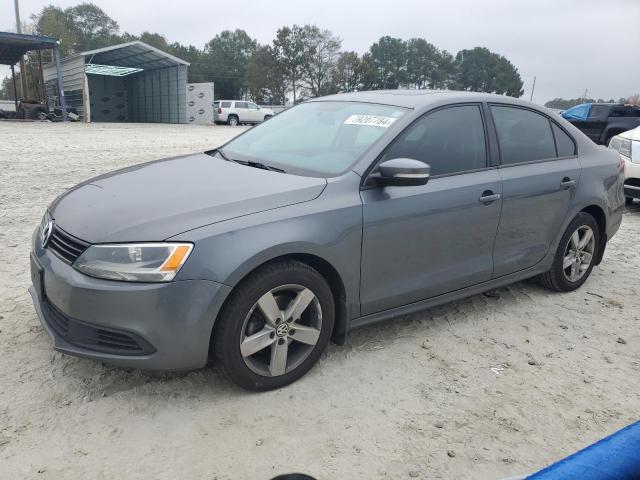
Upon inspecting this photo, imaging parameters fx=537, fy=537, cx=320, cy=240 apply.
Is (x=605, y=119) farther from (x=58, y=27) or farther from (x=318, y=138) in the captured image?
(x=58, y=27)

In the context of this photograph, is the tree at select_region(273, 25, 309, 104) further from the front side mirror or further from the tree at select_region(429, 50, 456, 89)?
the front side mirror

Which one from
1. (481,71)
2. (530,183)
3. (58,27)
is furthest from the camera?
(481,71)

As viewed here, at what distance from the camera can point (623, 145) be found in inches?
296

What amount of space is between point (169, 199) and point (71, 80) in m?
34.1

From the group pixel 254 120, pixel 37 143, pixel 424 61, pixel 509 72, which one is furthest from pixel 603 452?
pixel 509 72

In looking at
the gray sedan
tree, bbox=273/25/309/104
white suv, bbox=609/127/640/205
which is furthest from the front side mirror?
tree, bbox=273/25/309/104

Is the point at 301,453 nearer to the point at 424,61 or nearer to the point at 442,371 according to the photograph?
the point at 442,371

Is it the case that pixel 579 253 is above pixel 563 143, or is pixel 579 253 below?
below

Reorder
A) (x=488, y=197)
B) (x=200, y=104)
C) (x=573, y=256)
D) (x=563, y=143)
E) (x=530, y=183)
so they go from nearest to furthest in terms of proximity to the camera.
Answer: (x=488, y=197)
(x=530, y=183)
(x=563, y=143)
(x=573, y=256)
(x=200, y=104)

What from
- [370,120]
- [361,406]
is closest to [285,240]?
[361,406]

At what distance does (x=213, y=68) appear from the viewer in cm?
6894

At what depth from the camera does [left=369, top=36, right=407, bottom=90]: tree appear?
80188 mm

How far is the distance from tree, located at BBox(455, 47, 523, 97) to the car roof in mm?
84643

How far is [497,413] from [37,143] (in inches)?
587
